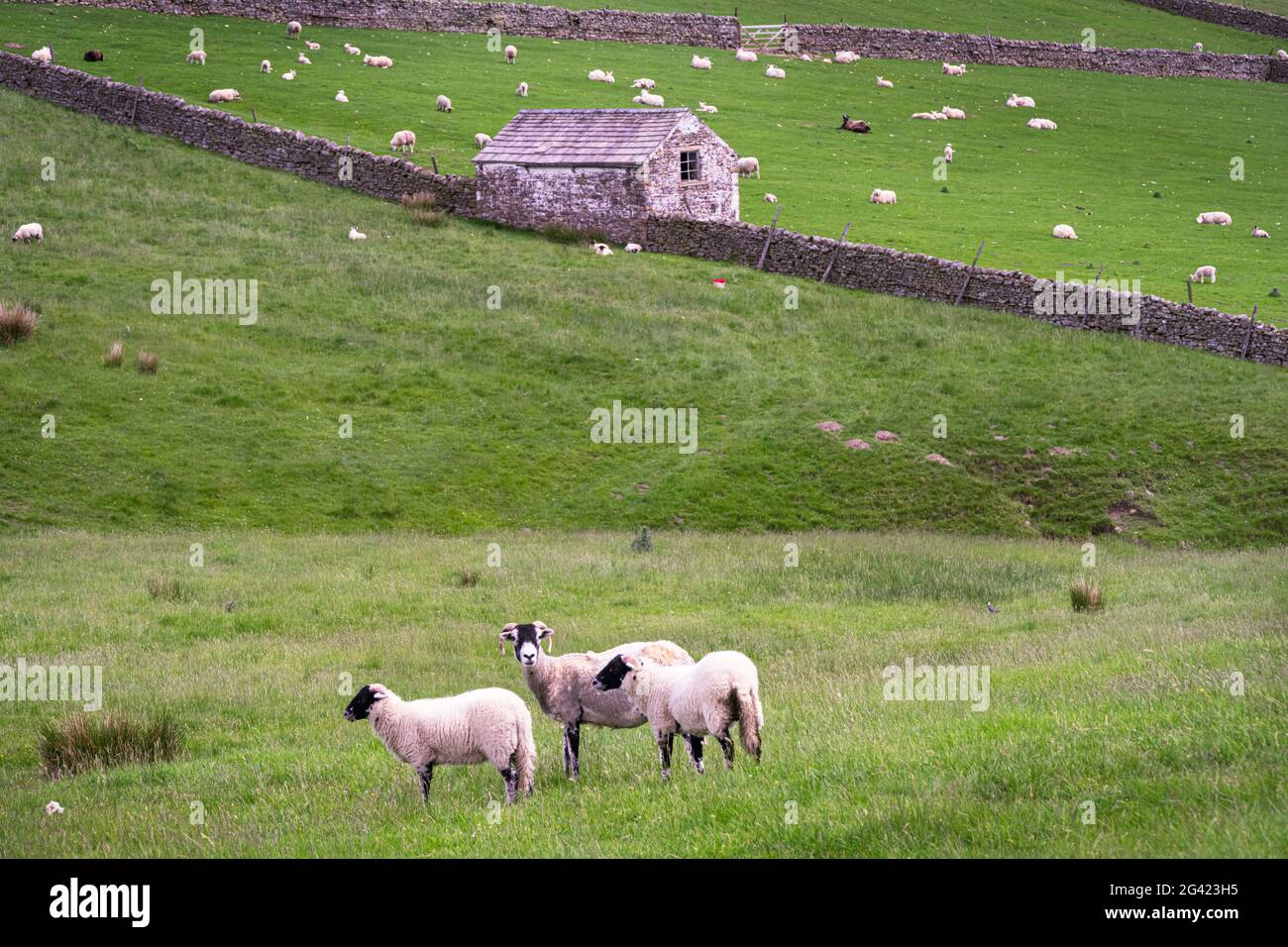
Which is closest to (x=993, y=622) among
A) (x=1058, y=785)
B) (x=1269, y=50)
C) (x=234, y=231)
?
(x=1058, y=785)

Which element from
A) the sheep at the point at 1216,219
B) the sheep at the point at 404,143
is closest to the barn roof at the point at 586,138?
the sheep at the point at 404,143

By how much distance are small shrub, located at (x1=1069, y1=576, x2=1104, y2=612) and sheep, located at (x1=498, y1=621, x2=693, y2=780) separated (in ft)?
33.7

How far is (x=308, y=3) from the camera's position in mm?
68438

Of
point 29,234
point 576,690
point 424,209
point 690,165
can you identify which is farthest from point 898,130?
point 576,690

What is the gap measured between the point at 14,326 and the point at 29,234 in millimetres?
8214

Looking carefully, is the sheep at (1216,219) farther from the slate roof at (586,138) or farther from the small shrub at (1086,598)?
the small shrub at (1086,598)

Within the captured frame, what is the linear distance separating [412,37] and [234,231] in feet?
101

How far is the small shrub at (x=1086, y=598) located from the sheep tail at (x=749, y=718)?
10.7 metres

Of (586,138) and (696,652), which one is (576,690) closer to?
(696,652)

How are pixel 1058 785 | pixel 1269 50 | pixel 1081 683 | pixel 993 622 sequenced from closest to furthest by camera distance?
pixel 1058 785 → pixel 1081 683 → pixel 993 622 → pixel 1269 50

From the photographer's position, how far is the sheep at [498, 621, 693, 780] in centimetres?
1094

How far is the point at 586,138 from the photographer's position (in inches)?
1848

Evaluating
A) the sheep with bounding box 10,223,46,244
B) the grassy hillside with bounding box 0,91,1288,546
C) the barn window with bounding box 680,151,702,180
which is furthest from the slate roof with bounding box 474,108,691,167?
the sheep with bounding box 10,223,46,244
